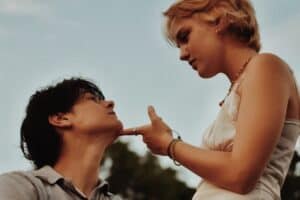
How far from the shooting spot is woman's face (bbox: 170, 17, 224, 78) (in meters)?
3.30

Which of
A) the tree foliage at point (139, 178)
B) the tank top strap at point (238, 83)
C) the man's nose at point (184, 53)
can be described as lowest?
the tree foliage at point (139, 178)

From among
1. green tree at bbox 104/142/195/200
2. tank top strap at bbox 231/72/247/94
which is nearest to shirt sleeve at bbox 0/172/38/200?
tank top strap at bbox 231/72/247/94

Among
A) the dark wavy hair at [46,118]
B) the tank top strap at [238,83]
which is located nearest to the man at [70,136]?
the dark wavy hair at [46,118]

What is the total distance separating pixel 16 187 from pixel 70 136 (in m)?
0.68

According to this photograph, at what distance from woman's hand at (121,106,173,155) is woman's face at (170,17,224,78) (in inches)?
10.6

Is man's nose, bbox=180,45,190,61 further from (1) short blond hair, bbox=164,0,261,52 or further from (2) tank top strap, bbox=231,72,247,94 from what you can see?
(2) tank top strap, bbox=231,72,247,94

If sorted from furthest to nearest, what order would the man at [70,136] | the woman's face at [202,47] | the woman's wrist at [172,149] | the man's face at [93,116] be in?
the man's face at [93,116]
the man at [70,136]
the woman's face at [202,47]
the woman's wrist at [172,149]

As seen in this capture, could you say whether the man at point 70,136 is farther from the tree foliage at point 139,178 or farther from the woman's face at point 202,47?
the tree foliage at point 139,178

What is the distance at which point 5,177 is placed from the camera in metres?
3.82

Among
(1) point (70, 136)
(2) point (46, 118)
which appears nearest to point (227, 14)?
A: (1) point (70, 136)

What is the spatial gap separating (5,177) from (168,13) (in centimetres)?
116

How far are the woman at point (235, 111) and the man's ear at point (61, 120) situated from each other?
998 millimetres

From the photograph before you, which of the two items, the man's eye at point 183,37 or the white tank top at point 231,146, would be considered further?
the man's eye at point 183,37

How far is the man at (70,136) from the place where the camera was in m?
4.11
